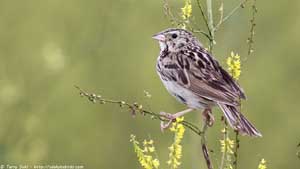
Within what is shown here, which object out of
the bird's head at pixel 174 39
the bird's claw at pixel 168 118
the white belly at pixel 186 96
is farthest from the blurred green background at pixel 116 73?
the bird's claw at pixel 168 118

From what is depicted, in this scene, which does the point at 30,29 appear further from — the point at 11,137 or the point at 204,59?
the point at 204,59

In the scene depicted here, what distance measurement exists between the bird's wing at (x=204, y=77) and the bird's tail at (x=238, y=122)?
1.4 inches

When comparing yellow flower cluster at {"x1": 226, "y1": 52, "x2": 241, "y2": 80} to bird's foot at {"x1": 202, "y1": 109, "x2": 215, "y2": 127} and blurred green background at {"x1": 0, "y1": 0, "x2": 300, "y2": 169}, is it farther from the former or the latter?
blurred green background at {"x1": 0, "y1": 0, "x2": 300, "y2": 169}

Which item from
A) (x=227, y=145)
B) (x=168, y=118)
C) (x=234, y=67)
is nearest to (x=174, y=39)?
(x=168, y=118)

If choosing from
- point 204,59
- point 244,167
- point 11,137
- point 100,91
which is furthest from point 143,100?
point 204,59

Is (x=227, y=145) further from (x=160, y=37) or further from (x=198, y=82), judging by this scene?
(x=160, y=37)

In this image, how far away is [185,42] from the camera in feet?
22.9

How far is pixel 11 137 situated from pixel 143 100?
72.5 inches

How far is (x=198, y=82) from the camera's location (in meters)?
6.41

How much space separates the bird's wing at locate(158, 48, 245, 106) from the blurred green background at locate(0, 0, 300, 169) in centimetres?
126

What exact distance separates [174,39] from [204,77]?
0.62 m

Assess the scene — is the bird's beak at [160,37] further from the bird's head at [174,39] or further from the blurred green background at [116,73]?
the blurred green background at [116,73]

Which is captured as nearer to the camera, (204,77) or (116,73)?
(204,77)

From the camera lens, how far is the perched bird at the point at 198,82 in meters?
6.07
